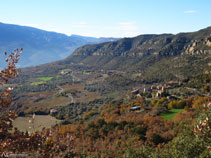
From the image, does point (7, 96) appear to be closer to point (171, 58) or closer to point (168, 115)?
point (168, 115)

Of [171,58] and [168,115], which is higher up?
[171,58]

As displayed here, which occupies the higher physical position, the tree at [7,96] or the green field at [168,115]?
the tree at [7,96]

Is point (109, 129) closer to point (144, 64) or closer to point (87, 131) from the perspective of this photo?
point (87, 131)

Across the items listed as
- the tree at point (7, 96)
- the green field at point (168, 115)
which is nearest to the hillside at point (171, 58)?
the green field at point (168, 115)

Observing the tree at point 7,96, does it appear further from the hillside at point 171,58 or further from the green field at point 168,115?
the hillside at point 171,58

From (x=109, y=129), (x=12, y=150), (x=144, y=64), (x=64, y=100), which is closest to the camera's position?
(x=12, y=150)

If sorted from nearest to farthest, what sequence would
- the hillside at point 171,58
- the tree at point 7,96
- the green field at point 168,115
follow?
the tree at point 7,96
the green field at point 168,115
the hillside at point 171,58

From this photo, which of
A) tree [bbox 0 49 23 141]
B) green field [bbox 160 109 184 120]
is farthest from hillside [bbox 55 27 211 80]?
tree [bbox 0 49 23 141]

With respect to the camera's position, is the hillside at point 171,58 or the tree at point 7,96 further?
the hillside at point 171,58

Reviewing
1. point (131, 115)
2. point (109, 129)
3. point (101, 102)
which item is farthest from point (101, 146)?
point (101, 102)

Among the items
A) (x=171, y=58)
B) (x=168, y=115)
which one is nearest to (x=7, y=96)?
(x=168, y=115)

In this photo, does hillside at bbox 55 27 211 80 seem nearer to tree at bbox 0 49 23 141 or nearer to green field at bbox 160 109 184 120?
green field at bbox 160 109 184 120
